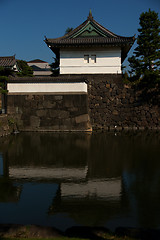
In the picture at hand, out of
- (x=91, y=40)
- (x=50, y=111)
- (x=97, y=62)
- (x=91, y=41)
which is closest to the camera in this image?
(x=50, y=111)

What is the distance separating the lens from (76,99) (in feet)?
51.4

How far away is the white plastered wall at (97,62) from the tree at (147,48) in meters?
1.36

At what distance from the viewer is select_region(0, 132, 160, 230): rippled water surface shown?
3.82 meters

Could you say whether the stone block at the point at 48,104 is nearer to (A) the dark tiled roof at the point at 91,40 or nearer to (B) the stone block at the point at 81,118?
(B) the stone block at the point at 81,118

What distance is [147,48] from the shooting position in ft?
62.6

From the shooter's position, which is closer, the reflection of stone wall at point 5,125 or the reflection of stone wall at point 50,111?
the reflection of stone wall at point 5,125

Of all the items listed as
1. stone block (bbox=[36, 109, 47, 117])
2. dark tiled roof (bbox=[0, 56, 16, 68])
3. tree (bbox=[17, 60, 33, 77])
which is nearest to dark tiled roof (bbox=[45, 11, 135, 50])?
dark tiled roof (bbox=[0, 56, 16, 68])

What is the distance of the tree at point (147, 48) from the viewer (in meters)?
18.6

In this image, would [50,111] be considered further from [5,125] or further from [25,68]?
[25,68]

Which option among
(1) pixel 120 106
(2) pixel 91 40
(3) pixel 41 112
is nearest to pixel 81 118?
(3) pixel 41 112

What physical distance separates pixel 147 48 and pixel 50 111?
9439 millimetres

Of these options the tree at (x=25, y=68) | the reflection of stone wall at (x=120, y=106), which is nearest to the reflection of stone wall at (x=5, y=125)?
the reflection of stone wall at (x=120, y=106)

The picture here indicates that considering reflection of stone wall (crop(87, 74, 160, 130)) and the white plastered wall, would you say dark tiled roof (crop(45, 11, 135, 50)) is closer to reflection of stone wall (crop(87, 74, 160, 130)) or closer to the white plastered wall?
the white plastered wall

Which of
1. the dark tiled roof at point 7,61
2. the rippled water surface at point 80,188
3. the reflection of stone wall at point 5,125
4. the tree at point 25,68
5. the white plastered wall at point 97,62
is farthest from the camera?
the tree at point 25,68
